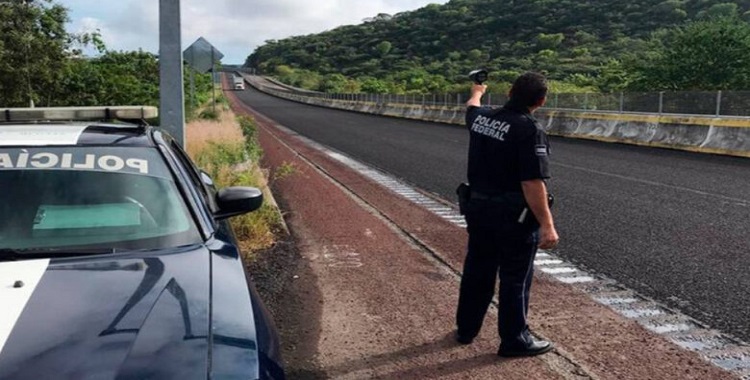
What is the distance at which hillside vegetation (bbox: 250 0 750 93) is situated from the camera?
105 feet

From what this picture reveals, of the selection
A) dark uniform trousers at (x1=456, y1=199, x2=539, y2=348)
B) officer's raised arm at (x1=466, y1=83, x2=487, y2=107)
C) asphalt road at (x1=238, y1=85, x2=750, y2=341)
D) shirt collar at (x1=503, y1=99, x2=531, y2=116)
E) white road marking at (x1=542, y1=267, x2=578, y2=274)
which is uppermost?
officer's raised arm at (x1=466, y1=83, x2=487, y2=107)

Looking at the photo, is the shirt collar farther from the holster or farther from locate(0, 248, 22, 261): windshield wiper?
locate(0, 248, 22, 261): windshield wiper

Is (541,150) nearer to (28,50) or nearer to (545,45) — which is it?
(28,50)

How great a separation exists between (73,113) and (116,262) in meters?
1.76

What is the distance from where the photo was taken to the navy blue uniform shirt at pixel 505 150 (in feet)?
12.7

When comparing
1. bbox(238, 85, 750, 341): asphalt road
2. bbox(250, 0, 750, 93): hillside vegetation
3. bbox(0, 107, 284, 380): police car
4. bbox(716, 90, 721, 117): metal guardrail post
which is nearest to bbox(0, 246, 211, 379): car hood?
bbox(0, 107, 284, 380): police car

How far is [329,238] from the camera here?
7648mm

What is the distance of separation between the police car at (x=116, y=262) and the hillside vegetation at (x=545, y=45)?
31230 millimetres

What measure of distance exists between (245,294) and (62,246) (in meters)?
0.96

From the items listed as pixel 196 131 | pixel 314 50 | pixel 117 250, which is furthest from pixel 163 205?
pixel 314 50

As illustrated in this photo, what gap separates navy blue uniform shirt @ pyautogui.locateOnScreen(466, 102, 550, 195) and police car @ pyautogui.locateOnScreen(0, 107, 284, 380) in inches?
54.2

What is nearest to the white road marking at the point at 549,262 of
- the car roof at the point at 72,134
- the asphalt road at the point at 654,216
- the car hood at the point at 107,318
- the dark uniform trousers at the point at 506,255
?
the asphalt road at the point at 654,216

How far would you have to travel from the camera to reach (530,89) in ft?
13.0

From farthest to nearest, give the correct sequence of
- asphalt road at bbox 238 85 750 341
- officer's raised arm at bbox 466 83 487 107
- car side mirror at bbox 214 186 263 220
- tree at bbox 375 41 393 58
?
1. tree at bbox 375 41 393 58
2. asphalt road at bbox 238 85 750 341
3. officer's raised arm at bbox 466 83 487 107
4. car side mirror at bbox 214 186 263 220
